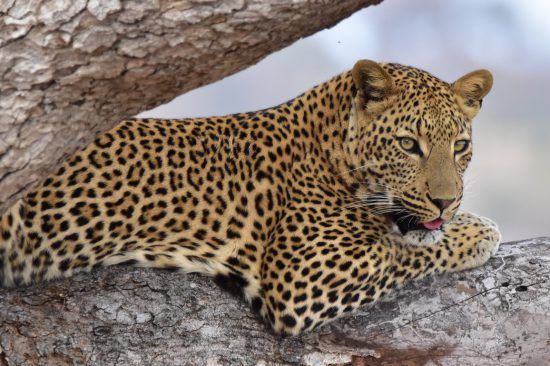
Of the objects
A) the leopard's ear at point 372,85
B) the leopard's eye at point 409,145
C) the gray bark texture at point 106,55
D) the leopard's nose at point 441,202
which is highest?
the gray bark texture at point 106,55

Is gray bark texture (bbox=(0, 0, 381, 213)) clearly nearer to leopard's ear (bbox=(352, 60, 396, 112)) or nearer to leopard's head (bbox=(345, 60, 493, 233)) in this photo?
leopard's ear (bbox=(352, 60, 396, 112))

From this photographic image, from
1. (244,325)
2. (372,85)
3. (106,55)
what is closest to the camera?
(106,55)

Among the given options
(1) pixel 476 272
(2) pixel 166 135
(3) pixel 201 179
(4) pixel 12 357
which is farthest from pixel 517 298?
(4) pixel 12 357

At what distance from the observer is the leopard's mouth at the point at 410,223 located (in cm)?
683

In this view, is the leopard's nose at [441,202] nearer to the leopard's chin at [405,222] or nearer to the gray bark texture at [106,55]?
the leopard's chin at [405,222]

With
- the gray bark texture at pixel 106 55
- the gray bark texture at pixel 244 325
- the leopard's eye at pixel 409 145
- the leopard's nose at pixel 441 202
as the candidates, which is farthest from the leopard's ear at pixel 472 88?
the gray bark texture at pixel 106 55

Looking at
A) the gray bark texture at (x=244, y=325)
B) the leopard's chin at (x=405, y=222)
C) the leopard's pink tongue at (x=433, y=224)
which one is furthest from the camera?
the leopard's chin at (x=405, y=222)

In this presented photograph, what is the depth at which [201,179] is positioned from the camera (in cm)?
712

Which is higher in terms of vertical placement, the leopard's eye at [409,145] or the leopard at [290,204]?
the leopard's eye at [409,145]

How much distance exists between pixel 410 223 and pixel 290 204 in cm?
99

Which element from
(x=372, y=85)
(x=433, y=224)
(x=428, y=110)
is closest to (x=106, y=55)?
(x=372, y=85)

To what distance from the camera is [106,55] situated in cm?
485

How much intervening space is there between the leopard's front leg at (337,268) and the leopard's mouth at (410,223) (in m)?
0.12

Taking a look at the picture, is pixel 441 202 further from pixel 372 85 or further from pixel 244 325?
pixel 244 325
